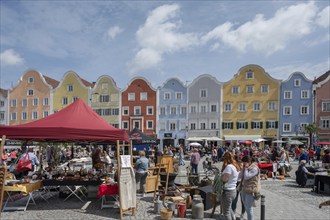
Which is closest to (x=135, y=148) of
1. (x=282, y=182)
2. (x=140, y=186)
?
(x=282, y=182)

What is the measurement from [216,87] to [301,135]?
1354 centimetres

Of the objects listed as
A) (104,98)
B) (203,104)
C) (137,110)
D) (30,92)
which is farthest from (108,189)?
(30,92)

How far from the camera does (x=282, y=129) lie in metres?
44.8

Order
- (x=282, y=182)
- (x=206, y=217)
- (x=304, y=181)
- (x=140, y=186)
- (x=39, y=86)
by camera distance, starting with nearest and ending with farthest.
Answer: (x=206, y=217) → (x=140, y=186) → (x=304, y=181) → (x=282, y=182) → (x=39, y=86)

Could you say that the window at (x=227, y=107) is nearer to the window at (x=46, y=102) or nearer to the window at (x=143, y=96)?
the window at (x=143, y=96)

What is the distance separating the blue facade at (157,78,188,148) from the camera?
48.7m

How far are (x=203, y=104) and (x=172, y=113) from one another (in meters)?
5.01

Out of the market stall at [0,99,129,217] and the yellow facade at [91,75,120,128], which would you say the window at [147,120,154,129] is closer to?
the yellow facade at [91,75,120,128]

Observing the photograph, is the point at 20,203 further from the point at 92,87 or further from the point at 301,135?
the point at 92,87

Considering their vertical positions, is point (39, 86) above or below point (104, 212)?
above

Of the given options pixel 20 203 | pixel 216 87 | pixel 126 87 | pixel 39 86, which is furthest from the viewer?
pixel 39 86

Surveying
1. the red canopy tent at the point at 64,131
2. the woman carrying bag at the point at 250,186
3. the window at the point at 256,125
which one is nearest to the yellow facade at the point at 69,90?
the window at the point at 256,125

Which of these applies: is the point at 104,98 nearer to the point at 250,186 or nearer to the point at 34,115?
the point at 34,115

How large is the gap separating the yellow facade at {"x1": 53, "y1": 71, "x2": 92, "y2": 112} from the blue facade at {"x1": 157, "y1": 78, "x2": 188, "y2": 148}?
42.9ft
